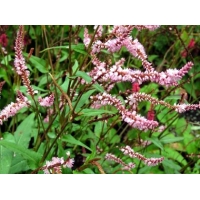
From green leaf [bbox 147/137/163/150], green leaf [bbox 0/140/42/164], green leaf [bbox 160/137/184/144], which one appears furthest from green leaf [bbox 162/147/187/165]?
green leaf [bbox 0/140/42/164]

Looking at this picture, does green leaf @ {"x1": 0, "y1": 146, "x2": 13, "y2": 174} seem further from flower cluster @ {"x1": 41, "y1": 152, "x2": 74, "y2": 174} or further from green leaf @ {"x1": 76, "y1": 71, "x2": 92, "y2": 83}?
green leaf @ {"x1": 76, "y1": 71, "x2": 92, "y2": 83}

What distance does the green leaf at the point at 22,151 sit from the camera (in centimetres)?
89

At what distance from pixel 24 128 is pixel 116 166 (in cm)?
38

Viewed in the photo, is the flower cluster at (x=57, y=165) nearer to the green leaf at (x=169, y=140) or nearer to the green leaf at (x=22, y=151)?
the green leaf at (x=22, y=151)

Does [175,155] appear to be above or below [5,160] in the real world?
below

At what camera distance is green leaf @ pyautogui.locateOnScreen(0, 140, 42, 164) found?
0.89 meters

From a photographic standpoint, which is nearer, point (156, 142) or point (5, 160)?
point (5, 160)

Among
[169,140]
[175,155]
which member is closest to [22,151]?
[169,140]

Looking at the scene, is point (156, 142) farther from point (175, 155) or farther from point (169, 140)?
point (175, 155)

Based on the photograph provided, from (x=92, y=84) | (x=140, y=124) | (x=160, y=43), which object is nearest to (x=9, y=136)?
(x=92, y=84)

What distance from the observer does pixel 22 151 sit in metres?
0.92

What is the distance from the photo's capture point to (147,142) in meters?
1.33

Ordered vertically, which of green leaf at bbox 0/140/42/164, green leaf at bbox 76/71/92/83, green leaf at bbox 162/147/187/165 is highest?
green leaf at bbox 76/71/92/83

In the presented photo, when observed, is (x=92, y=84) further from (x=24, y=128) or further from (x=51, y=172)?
(x=24, y=128)
